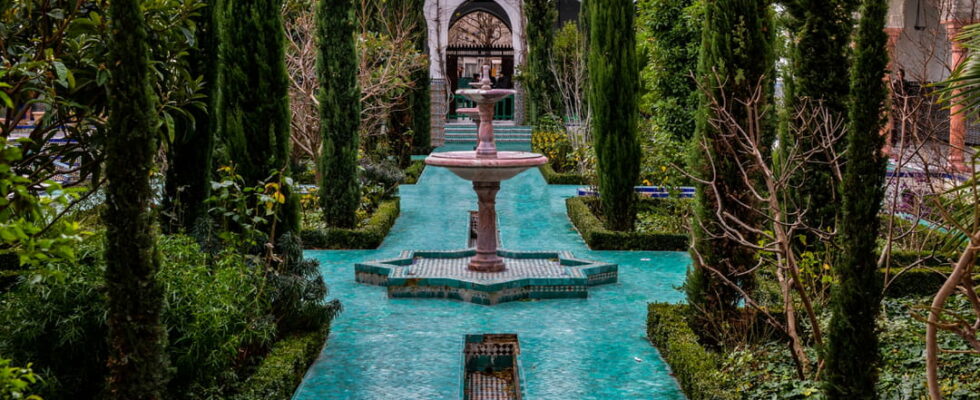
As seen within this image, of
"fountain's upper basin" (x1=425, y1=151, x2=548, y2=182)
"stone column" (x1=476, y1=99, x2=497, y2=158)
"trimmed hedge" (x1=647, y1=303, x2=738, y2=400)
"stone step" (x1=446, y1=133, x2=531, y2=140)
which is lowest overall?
"trimmed hedge" (x1=647, y1=303, x2=738, y2=400)

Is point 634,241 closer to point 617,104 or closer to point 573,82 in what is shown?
point 617,104

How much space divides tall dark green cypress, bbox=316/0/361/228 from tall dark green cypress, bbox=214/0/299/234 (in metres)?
3.51

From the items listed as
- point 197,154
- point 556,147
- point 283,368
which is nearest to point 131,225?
point 283,368

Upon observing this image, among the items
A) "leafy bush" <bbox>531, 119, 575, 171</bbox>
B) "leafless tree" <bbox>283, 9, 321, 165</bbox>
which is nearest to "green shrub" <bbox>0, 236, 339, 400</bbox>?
"leafless tree" <bbox>283, 9, 321, 165</bbox>

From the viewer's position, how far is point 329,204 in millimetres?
11141

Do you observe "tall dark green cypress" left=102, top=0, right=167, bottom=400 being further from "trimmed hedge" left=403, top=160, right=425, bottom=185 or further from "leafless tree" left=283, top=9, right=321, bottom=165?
"trimmed hedge" left=403, top=160, right=425, bottom=185

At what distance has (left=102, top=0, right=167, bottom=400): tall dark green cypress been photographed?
149 inches

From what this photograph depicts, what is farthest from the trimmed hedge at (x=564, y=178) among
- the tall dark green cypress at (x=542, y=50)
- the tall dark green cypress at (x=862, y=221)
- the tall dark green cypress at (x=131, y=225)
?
the tall dark green cypress at (x=131, y=225)

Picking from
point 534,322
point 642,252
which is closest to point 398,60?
point 642,252

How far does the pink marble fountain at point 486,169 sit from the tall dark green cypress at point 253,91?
5.53 feet

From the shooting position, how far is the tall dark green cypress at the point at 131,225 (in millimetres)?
3797

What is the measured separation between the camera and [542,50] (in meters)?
22.4

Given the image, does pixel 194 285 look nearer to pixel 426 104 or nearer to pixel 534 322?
pixel 534 322

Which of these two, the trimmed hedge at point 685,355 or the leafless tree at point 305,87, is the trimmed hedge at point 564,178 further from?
the trimmed hedge at point 685,355
